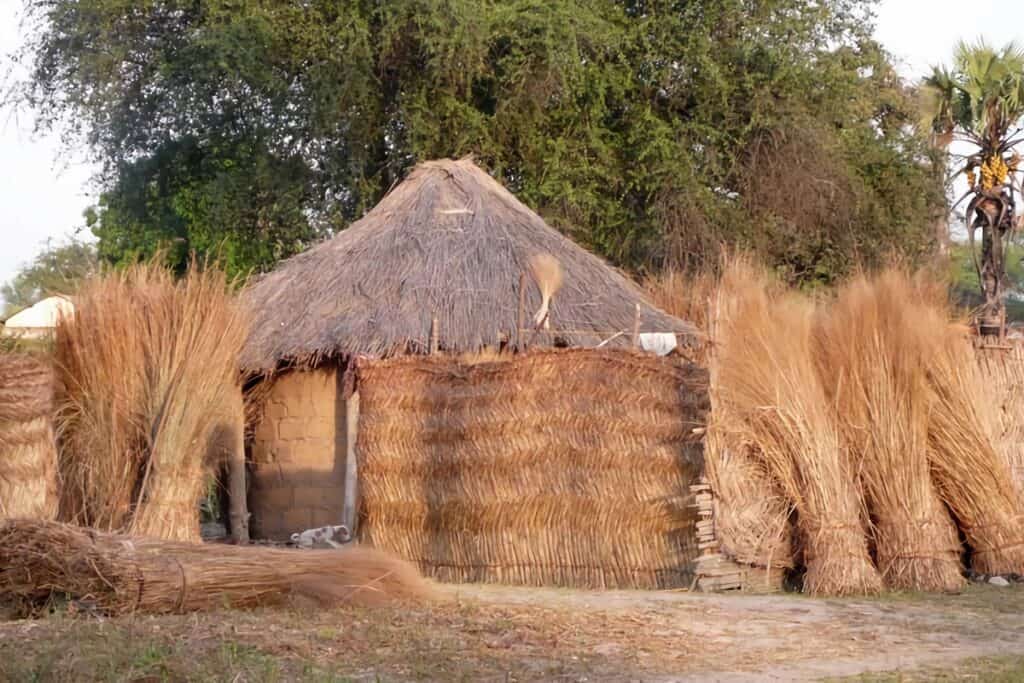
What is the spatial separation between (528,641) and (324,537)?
5.34m

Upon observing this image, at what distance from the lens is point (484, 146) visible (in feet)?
60.6

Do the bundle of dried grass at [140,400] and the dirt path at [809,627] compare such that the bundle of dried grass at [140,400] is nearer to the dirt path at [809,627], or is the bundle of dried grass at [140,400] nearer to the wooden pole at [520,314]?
the dirt path at [809,627]

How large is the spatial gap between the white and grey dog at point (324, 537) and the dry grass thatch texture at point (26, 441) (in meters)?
2.99

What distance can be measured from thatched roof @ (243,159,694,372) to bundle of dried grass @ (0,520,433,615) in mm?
5122

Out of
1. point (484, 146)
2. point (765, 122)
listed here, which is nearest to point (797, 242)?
point (765, 122)

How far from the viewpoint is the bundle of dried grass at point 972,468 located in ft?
30.5

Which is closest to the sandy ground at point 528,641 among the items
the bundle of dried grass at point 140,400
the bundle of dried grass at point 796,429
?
the bundle of dried grass at point 796,429

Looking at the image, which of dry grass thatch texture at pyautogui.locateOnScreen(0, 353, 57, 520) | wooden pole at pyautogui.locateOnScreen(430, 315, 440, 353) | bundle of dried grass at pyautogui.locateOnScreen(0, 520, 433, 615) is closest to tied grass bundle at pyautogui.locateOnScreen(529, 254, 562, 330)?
wooden pole at pyautogui.locateOnScreen(430, 315, 440, 353)

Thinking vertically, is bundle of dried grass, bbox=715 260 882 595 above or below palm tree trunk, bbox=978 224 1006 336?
below

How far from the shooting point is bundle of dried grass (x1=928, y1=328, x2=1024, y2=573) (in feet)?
30.5

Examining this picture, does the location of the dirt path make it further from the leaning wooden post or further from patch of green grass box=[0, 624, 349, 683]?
the leaning wooden post

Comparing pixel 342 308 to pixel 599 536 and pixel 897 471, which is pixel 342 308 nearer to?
pixel 599 536

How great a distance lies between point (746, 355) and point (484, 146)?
391 inches

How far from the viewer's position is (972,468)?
929 cm
